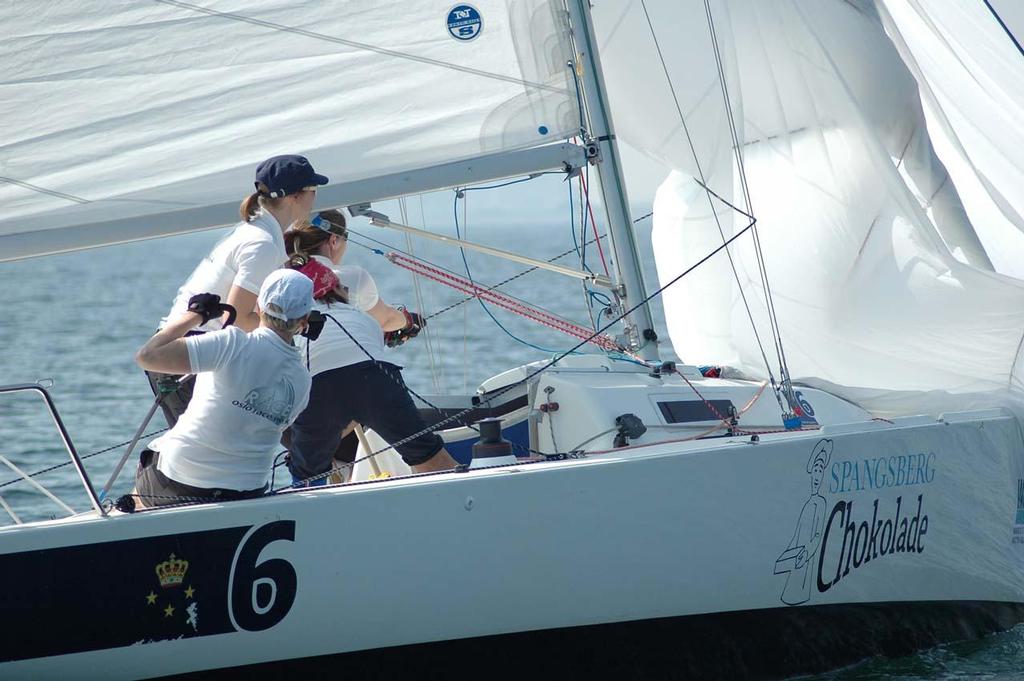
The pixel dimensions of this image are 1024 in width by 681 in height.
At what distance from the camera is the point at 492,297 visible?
5.60 metres

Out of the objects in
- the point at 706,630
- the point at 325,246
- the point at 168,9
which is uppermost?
the point at 168,9

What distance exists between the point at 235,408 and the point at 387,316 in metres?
1.25

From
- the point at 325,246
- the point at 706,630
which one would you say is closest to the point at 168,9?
the point at 325,246

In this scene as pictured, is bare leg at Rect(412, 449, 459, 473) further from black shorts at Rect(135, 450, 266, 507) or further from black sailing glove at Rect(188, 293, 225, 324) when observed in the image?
black sailing glove at Rect(188, 293, 225, 324)

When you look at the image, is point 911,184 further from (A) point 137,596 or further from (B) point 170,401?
(A) point 137,596

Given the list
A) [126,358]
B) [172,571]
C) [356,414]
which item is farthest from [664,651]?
[126,358]

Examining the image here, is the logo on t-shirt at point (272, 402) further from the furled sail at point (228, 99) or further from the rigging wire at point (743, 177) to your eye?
the rigging wire at point (743, 177)

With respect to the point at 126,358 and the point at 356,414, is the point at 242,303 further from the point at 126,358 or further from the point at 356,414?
the point at 126,358

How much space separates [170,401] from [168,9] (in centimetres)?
128

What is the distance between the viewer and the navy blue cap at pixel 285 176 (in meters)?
4.23

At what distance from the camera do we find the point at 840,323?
18.8ft

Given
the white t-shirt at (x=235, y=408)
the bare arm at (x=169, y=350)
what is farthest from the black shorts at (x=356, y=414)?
the bare arm at (x=169, y=350)

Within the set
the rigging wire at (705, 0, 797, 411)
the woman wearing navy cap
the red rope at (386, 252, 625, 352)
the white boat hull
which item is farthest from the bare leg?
the rigging wire at (705, 0, 797, 411)

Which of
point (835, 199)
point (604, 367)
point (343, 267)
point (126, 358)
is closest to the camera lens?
point (343, 267)
